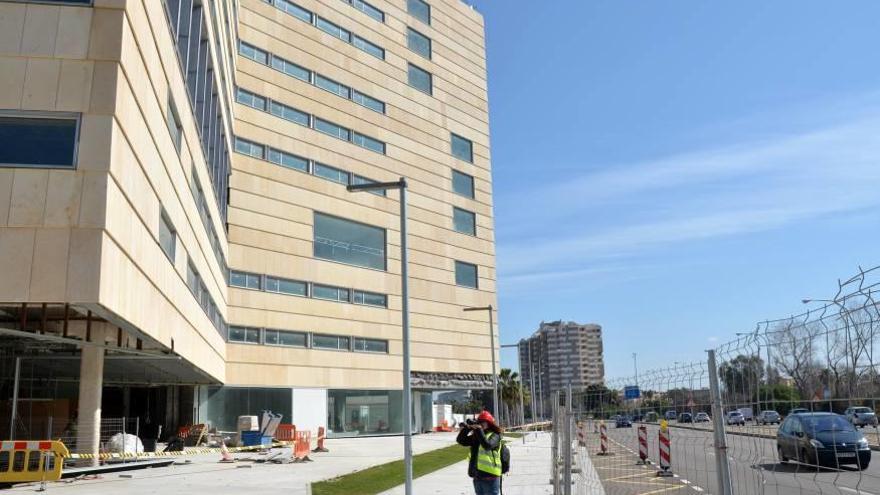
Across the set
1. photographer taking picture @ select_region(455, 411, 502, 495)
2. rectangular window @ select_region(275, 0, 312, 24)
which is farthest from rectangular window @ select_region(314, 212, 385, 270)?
photographer taking picture @ select_region(455, 411, 502, 495)

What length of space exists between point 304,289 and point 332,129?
34.1ft

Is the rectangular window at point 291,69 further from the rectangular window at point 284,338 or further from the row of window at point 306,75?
the rectangular window at point 284,338

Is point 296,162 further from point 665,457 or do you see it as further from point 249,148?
point 665,457

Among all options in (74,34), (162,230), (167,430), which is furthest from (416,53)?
(74,34)

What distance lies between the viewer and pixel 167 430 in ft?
125

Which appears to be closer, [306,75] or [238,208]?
[238,208]

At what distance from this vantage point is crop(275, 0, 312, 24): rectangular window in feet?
149

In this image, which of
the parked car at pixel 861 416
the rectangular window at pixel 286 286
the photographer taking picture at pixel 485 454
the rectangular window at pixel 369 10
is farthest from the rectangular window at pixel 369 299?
the parked car at pixel 861 416

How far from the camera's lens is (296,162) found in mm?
44000

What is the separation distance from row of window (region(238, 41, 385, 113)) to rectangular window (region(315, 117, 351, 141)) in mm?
2225

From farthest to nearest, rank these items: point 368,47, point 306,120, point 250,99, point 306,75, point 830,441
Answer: point 368,47
point 306,75
point 306,120
point 250,99
point 830,441

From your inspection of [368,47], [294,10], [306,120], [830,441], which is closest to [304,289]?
[306,120]

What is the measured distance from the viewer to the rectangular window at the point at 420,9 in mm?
55312

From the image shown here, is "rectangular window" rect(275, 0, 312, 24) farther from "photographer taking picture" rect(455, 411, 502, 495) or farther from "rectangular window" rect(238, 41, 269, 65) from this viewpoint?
"photographer taking picture" rect(455, 411, 502, 495)
